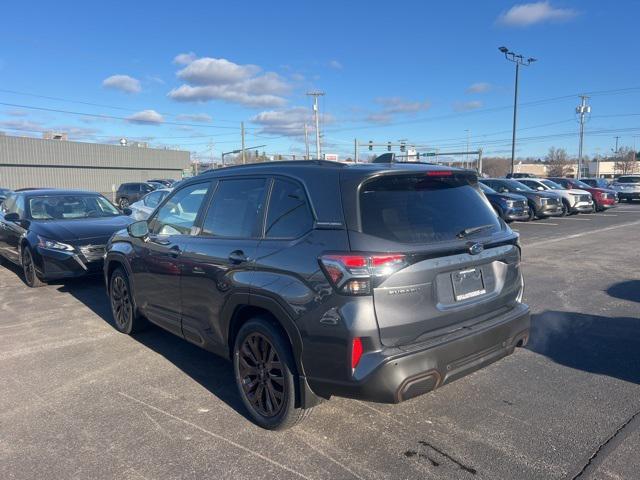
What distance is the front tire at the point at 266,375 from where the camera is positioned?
10.6 ft

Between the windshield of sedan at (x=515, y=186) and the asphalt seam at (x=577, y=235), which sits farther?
the windshield of sedan at (x=515, y=186)

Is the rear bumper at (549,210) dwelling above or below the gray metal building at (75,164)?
below

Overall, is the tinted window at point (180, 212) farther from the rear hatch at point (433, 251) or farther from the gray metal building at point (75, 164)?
the gray metal building at point (75, 164)

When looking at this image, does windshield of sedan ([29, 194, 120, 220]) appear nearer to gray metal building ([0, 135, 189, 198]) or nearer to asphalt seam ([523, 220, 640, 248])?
asphalt seam ([523, 220, 640, 248])

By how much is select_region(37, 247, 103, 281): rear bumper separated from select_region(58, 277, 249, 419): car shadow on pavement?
70 centimetres

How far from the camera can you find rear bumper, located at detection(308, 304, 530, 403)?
9.36ft

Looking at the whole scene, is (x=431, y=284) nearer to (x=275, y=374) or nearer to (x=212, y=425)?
(x=275, y=374)

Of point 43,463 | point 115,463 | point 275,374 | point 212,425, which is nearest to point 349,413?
point 275,374

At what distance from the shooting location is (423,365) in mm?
2941

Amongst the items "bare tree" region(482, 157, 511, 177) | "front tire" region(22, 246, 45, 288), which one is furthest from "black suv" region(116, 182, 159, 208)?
"bare tree" region(482, 157, 511, 177)

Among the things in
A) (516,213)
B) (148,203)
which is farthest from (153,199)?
(516,213)

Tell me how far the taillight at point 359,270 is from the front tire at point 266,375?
0.67 m

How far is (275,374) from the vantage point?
339cm

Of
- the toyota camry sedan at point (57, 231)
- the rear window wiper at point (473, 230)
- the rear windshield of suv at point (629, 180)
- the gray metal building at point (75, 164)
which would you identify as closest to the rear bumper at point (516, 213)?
the toyota camry sedan at point (57, 231)
